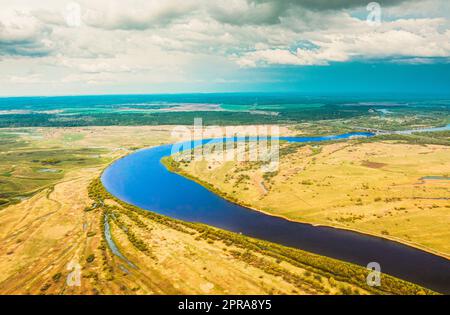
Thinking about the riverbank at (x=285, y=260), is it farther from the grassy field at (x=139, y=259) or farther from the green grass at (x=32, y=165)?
the green grass at (x=32, y=165)

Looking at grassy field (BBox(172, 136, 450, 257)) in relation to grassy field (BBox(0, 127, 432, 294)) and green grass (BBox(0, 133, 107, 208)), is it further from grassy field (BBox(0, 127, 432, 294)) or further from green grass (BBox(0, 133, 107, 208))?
green grass (BBox(0, 133, 107, 208))

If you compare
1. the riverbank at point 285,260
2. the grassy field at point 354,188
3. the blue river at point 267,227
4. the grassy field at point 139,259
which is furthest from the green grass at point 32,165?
the riverbank at point 285,260

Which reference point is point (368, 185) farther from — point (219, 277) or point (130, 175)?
point (130, 175)

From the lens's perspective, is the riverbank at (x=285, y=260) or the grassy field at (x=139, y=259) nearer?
the riverbank at (x=285, y=260)

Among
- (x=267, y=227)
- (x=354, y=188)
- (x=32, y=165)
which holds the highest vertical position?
(x=354, y=188)

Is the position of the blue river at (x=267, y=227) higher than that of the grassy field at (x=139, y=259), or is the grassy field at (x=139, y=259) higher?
the blue river at (x=267, y=227)

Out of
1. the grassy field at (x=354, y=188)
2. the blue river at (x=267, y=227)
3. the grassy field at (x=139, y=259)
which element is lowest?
the grassy field at (x=139, y=259)

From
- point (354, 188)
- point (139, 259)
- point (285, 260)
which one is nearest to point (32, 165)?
point (139, 259)

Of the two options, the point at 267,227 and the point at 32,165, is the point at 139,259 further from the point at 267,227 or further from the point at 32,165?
the point at 32,165
